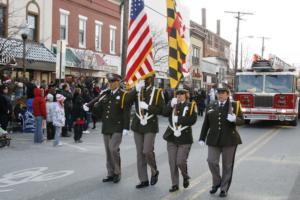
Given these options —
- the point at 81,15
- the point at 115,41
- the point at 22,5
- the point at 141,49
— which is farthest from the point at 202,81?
the point at 141,49

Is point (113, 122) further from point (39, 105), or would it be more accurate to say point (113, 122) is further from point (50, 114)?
point (50, 114)

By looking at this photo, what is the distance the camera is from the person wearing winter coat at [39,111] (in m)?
14.3

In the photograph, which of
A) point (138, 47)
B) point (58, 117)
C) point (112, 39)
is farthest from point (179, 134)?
point (112, 39)

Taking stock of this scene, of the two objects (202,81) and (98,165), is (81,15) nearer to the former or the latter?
(98,165)

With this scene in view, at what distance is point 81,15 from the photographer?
3017cm

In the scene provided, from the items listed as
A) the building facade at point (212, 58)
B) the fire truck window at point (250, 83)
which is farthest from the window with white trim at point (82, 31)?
the building facade at point (212, 58)

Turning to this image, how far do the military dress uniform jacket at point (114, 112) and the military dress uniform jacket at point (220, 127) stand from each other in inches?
60.3

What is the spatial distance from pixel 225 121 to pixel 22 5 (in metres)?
19.0

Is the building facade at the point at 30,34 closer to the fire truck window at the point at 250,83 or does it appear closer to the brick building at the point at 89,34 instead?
the brick building at the point at 89,34

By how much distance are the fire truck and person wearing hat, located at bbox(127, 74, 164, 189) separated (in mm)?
13448

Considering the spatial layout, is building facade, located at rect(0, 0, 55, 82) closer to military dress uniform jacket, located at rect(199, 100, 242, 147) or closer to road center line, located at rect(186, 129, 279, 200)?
road center line, located at rect(186, 129, 279, 200)

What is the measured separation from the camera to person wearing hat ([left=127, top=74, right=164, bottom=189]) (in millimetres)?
8398

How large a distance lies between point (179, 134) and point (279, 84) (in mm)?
14260

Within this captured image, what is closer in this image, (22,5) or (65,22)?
(22,5)
